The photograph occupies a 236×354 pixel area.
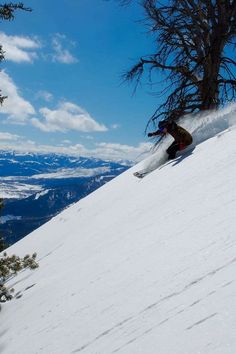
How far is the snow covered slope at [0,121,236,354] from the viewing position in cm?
361

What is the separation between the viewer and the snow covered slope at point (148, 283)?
11.8ft

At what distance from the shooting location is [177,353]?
3.20 metres

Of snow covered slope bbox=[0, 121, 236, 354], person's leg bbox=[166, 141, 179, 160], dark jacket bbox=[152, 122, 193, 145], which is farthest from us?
person's leg bbox=[166, 141, 179, 160]

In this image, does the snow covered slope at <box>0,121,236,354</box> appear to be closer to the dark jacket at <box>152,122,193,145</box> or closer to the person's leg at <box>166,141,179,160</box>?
the dark jacket at <box>152,122,193,145</box>

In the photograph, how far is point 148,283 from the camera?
480 cm

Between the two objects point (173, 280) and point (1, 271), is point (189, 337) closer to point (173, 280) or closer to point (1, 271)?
point (173, 280)

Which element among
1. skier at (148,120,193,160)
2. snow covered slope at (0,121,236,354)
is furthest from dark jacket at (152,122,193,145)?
snow covered slope at (0,121,236,354)

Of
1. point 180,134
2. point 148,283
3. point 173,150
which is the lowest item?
point 148,283

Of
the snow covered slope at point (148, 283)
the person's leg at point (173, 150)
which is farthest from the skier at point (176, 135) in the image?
the snow covered slope at point (148, 283)

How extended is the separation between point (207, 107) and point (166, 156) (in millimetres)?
4157

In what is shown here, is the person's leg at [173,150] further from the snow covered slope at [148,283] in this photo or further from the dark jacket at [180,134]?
the snow covered slope at [148,283]

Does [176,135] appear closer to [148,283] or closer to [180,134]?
[180,134]

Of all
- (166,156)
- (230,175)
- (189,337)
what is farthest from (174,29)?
(189,337)

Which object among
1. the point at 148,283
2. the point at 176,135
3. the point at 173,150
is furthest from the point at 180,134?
the point at 148,283
